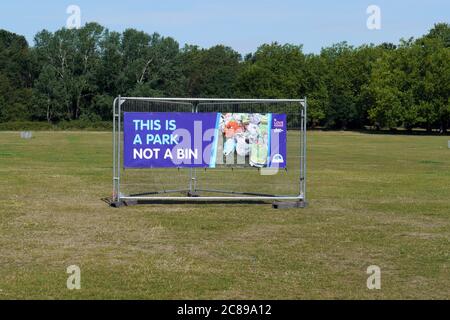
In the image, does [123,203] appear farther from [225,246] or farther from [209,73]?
[209,73]

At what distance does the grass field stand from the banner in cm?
114

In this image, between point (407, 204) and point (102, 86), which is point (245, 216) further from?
point (102, 86)

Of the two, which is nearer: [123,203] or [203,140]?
[203,140]

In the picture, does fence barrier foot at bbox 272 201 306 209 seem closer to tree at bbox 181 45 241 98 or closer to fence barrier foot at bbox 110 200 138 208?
fence barrier foot at bbox 110 200 138 208

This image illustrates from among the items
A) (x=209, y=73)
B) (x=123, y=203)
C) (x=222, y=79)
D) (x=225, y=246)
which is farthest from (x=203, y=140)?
(x=209, y=73)

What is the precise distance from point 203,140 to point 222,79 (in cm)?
12207

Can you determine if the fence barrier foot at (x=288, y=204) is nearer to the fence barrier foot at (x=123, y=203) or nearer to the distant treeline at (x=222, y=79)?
the fence barrier foot at (x=123, y=203)

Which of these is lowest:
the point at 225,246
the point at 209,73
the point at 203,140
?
the point at 225,246

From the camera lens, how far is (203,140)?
15281 millimetres

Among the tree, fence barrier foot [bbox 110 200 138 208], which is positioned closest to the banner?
fence barrier foot [bbox 110 200 138 208]

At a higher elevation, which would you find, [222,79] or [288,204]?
[222,79]

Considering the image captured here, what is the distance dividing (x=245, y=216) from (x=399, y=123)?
331ft

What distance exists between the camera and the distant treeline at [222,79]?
10800 centimetres

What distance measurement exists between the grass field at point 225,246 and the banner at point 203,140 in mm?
1143
